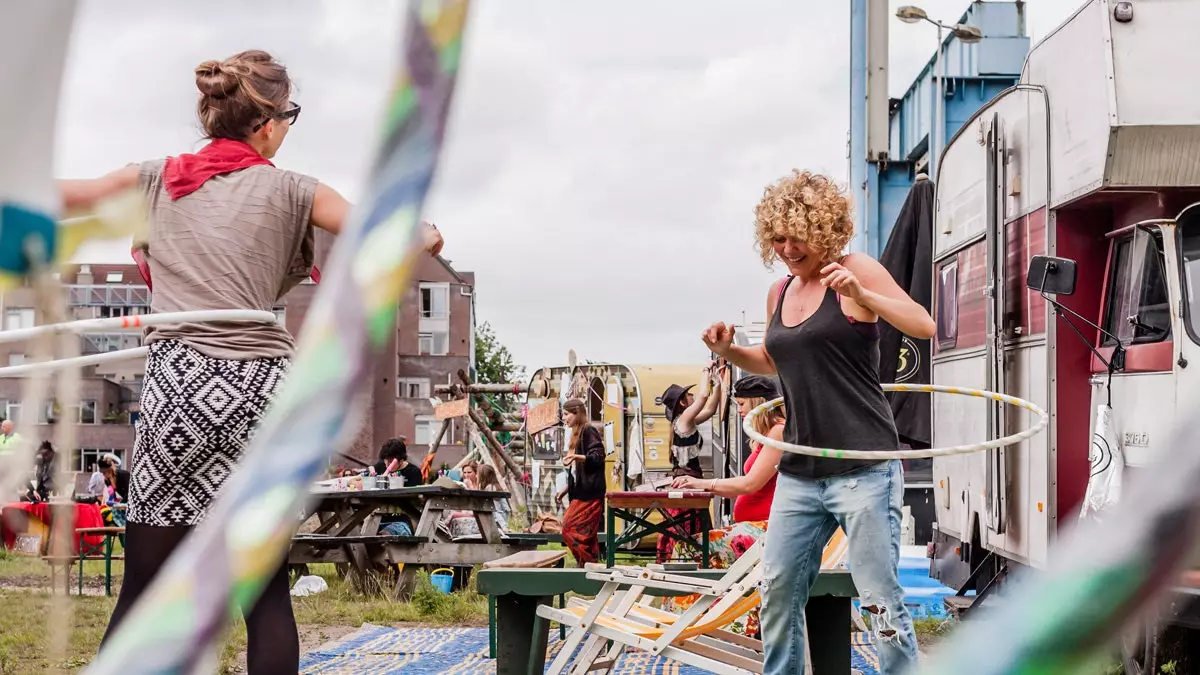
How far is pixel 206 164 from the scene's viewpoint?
8.62ft

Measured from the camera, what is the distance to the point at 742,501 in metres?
6.87

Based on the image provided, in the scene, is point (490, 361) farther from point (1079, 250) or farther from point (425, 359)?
point (1079, 250)

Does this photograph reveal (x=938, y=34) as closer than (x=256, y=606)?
No

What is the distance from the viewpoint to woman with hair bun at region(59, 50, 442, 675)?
2564mm

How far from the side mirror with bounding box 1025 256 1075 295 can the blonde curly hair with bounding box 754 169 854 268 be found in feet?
6.34

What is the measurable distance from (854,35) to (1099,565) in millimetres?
15488

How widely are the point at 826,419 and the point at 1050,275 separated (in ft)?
7.46

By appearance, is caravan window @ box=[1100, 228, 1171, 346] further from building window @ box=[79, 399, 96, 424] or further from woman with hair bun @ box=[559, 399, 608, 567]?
woman with hair bun @ box=[559, 399, 608, 567]

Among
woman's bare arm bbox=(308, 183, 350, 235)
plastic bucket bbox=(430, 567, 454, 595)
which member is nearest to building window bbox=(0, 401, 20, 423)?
woman's bare arm bbox=(308, 183, 350, 235)

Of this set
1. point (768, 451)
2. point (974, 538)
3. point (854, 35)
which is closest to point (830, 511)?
point (768, 451)

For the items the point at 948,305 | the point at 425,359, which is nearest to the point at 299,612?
the point at 948,305

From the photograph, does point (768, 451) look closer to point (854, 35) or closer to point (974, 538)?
point (974, 538)

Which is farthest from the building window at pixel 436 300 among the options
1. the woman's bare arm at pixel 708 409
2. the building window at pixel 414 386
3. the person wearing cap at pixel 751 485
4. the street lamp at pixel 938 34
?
the person wearing cap at pixel 751 485

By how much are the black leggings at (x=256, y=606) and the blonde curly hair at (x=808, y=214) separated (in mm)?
2075
